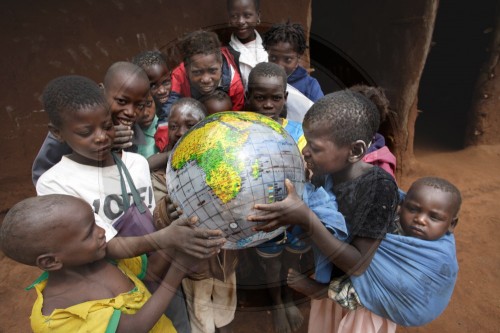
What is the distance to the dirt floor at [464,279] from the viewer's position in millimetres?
2789

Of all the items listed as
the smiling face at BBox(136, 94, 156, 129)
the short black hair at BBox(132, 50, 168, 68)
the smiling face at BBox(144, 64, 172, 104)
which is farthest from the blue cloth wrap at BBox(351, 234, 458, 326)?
the short black hair at BBox(132, 50, 168, 68)

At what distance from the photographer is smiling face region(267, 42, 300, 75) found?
9.18 feet

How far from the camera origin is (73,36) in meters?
3.54

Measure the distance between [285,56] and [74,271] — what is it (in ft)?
7.19

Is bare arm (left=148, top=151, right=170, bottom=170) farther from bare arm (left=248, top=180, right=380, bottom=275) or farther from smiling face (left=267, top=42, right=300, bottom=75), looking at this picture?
smiling face (left=267, top=42, right=300, bottom=75)

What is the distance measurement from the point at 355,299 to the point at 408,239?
41cm

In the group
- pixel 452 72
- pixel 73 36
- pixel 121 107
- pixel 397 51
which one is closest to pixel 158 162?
pixel 121 107

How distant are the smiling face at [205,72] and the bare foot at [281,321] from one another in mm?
1732

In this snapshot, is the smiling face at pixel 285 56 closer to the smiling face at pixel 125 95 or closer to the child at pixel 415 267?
the smiling face at pixel 125 95

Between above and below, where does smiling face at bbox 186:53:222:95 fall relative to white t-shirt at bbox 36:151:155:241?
above

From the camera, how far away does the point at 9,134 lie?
370 centimetres

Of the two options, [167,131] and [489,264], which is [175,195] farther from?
[489,264]

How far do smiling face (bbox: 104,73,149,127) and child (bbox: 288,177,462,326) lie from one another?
1491 mm

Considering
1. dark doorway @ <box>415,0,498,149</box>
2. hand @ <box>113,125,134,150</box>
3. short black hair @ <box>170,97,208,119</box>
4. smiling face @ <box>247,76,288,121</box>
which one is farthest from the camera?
dark doorway @ <box>415,0,498,149</box>
